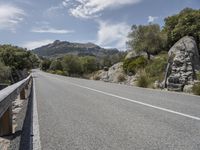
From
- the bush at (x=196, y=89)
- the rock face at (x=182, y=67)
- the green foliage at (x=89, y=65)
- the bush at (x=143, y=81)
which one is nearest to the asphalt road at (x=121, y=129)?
the bush at (x=196, y=89)

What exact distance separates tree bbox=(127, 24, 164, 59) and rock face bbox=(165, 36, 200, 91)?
13.9 metres

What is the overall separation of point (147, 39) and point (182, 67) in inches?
733

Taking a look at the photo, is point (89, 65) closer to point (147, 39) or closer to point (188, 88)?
point (147, 39)

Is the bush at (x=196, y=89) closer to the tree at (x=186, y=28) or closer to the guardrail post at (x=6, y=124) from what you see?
the guardrail post at (x=6, y=124)

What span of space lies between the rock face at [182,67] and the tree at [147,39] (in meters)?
13.9

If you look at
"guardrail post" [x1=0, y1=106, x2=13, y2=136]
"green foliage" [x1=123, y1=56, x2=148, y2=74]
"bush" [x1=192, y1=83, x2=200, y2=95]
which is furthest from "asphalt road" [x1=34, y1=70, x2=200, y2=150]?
"green foliage" [x1=123, y1=56, x2=148, y2=74]

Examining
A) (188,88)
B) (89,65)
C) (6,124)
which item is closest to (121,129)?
(6,124)

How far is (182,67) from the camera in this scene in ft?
56.8

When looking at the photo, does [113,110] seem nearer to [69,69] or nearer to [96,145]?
[96,145]

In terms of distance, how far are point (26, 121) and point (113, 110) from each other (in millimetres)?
2586

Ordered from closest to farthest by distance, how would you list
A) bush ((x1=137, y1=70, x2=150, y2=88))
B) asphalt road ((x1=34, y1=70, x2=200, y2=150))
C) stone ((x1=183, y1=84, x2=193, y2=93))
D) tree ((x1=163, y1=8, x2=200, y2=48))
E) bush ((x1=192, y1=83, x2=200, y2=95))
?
asphalt road ((x1=34, y1=70, x2=200, y2=150)), bush ((x1=192, y1=83, x2=200, y2=95)), stone ((x1=183, y1=84, x2=193, y2=93)), bush ((x1=137, y1=70, x2=150, y2=88)), tree ((x1=163, y1=8, x2=200, y2=48))

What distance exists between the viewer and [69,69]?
99.9m

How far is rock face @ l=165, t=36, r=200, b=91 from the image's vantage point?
15.5m

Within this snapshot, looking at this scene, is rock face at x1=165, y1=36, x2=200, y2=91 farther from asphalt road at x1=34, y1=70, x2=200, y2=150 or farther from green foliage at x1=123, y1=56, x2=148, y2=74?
green foliage at x1=123, y1=56, x2=148, y2=74
